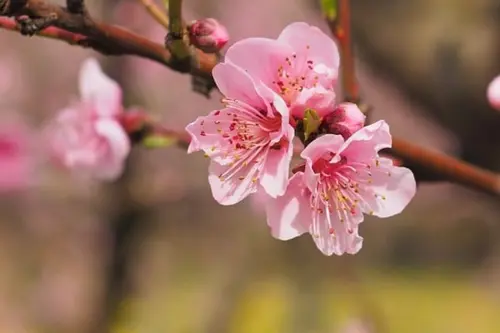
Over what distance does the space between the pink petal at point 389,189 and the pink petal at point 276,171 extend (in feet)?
0.30

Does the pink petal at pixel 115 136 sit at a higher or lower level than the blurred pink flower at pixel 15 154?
higher

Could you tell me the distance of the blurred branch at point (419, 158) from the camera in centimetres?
69

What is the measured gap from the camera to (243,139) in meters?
0.62

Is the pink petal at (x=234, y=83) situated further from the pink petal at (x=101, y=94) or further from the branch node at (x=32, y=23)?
the pink petal at (x=101, y=94)

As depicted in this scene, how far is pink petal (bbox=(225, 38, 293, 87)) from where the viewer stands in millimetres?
555

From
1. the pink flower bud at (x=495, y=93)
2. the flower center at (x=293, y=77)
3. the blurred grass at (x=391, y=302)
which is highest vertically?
the flower center at (x=293, y=77)

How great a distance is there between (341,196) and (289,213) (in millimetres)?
58

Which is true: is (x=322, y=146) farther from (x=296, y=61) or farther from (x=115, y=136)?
(x=115, y=136)

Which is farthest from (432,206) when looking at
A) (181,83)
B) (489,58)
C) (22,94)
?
(22,94)

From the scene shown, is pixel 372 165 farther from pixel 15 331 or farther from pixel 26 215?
pixel 26 215

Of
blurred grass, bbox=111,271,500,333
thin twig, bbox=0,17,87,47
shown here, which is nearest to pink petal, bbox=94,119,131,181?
thin twig, bbox=0,17,87,47

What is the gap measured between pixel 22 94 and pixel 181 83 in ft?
3.02

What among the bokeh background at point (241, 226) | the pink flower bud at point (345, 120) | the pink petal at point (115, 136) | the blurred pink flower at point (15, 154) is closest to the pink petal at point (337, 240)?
→ the pink flower bud at point (345, 120)

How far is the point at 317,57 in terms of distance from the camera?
0.60 metres
